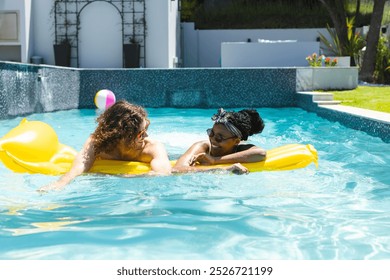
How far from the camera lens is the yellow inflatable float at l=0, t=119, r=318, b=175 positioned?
432cm

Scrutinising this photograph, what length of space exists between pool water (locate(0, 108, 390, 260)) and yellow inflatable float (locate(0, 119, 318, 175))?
0.08m

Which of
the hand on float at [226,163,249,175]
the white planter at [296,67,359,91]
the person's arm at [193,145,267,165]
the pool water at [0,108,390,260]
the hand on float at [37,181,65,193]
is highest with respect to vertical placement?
the white planter at [296,67,359,91]

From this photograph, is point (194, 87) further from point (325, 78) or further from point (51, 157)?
point (51, 157)

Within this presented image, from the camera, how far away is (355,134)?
7.61 m

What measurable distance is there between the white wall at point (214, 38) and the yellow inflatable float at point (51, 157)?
16556 mm

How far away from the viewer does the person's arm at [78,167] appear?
3.83 meters

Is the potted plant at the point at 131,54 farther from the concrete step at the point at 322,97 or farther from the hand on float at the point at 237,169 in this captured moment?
the hand on float at the point at 237,169

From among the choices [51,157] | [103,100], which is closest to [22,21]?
[103,100]

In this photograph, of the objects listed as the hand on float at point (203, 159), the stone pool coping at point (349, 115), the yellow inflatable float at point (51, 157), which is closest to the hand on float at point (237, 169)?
the yellow inflatable float at point (51, 157)

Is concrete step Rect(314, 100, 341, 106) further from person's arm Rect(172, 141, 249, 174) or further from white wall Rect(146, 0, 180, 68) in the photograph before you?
white wall Rect(146, 0, 180, 68)

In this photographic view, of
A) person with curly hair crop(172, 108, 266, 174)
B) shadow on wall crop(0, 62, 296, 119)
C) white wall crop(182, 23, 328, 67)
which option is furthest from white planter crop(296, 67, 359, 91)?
person with curly hair crop(172, 108, 266, 174)

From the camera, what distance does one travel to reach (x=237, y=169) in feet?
14.1
